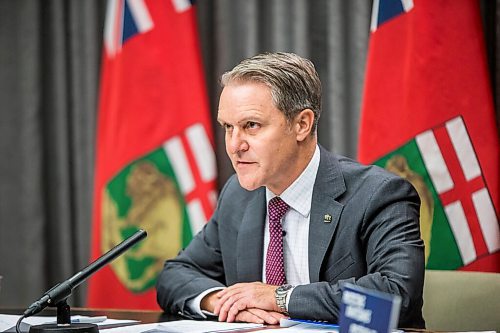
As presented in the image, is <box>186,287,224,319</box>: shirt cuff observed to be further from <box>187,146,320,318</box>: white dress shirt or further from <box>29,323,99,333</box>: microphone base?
<box>29,323,99,333</box>: microphone base

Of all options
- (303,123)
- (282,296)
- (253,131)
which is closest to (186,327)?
(282,296)

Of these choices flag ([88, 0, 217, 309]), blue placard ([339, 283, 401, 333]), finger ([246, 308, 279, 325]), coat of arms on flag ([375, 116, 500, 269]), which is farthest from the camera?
flag ([88, 0, 217, 309])

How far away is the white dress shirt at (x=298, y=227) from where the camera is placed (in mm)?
2400

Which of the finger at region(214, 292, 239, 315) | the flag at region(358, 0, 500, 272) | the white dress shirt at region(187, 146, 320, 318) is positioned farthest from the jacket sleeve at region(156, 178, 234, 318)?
the flag at region(358, 0, 500, 272)

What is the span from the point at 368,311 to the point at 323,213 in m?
0.98

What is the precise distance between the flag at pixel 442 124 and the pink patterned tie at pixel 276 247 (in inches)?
28.0

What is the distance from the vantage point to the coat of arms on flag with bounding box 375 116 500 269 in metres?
2.95

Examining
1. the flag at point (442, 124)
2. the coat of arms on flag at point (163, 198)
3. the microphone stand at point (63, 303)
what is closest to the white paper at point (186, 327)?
the microphone stand at point (63, 303)

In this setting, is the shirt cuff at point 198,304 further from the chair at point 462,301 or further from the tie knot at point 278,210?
the chair at point 462,301

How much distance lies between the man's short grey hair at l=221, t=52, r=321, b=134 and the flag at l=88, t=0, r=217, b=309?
3.46 feet

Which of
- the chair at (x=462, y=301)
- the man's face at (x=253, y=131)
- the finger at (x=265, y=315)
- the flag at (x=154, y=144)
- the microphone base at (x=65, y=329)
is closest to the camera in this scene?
the microphone base at (x=65, y=329)

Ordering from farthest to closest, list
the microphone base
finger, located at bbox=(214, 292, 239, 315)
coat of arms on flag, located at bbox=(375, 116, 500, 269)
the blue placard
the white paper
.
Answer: coat of arms on flag, located at bbox=(375, 116, 500, 269) → finger, located at bbox=(214, 292, 239, 315) → the white paper → the microphone base → the blue placard

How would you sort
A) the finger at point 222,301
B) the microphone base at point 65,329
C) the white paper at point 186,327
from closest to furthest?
the microphone base at point 65,329 < the white paper at point 186,327 < the finger at point 222,301

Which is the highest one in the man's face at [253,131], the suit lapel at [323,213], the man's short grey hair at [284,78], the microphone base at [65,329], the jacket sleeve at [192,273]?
the man's short grey hair at [284,78]
